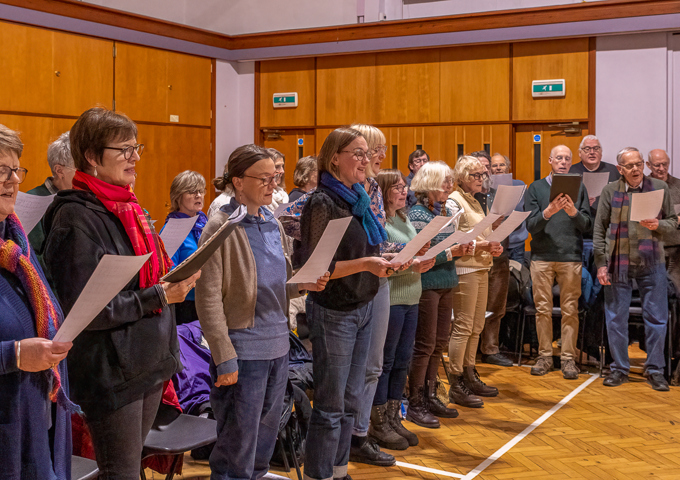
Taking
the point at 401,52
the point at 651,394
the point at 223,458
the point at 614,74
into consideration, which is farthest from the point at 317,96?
the point at 223,458

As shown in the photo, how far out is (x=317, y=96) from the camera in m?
8.88

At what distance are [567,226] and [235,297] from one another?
12.2ft

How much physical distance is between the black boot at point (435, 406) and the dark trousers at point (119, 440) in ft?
8.69

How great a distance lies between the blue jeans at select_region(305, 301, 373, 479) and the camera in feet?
8.63

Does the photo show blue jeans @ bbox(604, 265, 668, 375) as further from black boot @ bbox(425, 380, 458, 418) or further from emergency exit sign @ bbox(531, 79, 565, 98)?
emergency exit sign @ bbox(531, 79, 565, 98)

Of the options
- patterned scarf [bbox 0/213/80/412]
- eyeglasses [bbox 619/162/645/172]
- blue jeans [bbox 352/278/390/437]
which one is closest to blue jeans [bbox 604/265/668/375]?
eyeglasses [bbox 619/162/645/172]

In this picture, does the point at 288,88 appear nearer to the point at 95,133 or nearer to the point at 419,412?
the point at 419,412

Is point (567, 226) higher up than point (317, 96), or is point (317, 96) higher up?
point (317, 96)

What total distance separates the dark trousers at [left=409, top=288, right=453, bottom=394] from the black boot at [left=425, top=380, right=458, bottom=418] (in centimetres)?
16

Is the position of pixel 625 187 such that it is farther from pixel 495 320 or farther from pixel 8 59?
pixel 8 59

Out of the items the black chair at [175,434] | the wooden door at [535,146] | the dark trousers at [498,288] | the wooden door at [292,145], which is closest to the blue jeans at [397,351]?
the black chair at [175,434]

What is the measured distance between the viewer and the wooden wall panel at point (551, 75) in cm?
750

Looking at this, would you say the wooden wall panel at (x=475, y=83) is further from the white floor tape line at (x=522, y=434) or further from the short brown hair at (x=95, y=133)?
the short brown hair at (x=95, y=133)

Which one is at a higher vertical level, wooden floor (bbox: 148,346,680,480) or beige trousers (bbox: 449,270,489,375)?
beige trousers (bbox: 449,270,489,375)
